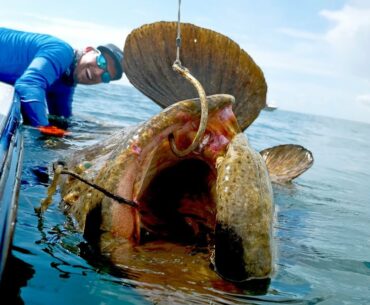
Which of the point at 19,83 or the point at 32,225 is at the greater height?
the point at 19,83

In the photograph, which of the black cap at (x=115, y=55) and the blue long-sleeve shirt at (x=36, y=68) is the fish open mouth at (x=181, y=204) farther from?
the black cap at (x=115, y=55)

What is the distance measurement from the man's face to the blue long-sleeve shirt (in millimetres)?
153

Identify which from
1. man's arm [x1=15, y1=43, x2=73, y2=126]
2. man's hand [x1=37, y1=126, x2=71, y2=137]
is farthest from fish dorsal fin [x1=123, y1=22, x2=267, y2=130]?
man's arm [x1=15, y1=43, x2=73, y2=126]

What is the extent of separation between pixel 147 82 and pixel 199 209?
66.7 inches

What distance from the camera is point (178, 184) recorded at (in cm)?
247

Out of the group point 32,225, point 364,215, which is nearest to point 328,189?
point 364,215

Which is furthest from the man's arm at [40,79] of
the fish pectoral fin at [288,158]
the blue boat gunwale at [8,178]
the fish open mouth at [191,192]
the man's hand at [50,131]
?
the fish open mouth at [191,192]

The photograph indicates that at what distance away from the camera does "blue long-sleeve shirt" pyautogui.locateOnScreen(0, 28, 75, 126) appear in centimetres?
549

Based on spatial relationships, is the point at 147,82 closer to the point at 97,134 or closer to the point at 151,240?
the point at 151,240

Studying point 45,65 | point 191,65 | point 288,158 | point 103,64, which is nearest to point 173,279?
point 191,65

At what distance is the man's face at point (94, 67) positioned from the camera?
263 inches

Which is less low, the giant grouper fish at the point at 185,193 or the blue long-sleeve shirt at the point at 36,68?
the blue long-sleeve shirt at the point at 36,68

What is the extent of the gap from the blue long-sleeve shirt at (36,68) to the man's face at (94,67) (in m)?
0.15

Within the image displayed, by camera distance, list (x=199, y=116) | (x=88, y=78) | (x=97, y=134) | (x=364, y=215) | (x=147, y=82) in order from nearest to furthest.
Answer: (x=199, y=116)
(x=147, y=82)
(x=364, y=215)
(x=97, y=134)
(x=88, y=78)
